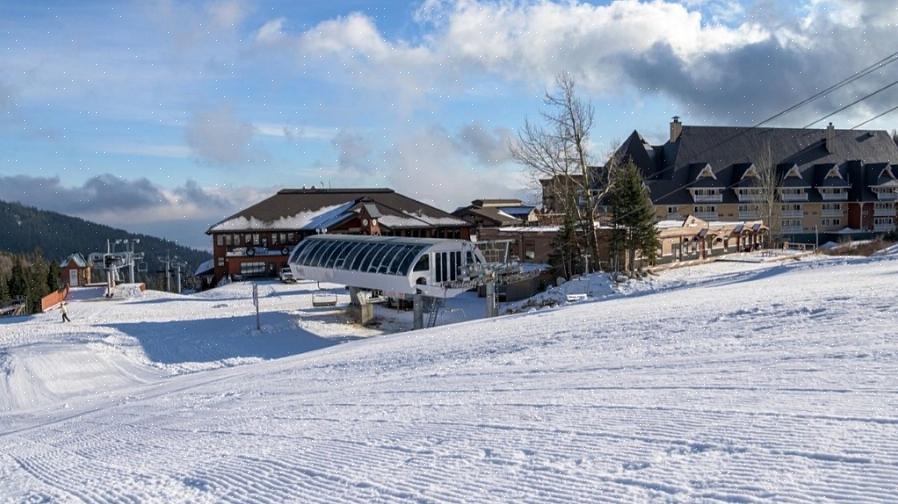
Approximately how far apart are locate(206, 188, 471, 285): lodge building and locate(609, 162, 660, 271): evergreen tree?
21.2 m

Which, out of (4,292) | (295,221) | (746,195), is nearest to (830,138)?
(746,195)

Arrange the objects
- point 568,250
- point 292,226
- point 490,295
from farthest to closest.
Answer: point 292,226, point 568,250, point 490,295

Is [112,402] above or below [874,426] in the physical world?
below

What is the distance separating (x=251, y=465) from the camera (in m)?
8.84

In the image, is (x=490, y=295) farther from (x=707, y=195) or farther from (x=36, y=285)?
(x=36, y=285)

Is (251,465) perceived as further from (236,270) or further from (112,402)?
(236,270)

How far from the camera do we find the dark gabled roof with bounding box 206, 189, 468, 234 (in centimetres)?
5716

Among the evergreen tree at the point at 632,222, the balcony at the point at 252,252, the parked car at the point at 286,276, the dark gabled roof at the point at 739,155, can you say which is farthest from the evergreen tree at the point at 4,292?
the dark gabled roof at the point at 739,155

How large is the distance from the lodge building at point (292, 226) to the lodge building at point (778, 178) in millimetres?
17782

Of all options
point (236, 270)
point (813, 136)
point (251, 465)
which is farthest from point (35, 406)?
point (813, 136)

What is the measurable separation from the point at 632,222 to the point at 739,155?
97.1 ft

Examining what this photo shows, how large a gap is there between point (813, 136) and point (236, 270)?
51939 millimetres

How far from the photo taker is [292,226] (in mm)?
57875

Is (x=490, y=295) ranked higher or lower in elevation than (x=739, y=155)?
lower
